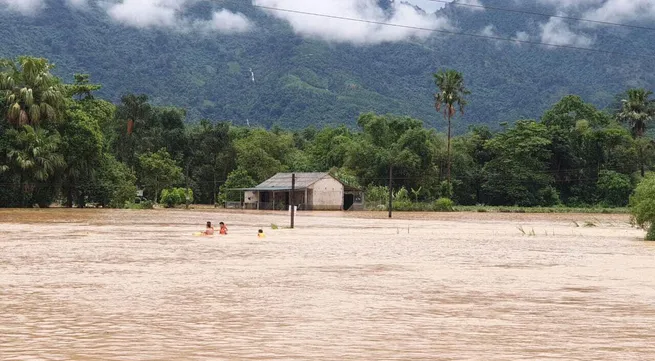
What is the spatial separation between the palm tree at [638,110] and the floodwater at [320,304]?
72032 mm

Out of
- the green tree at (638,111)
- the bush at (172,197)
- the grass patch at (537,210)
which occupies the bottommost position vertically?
the grass patch at (537,210)

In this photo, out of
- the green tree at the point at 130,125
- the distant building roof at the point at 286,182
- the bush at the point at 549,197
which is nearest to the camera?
the distant building roof at the point at 286,182

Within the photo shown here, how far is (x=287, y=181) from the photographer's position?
81875 mm

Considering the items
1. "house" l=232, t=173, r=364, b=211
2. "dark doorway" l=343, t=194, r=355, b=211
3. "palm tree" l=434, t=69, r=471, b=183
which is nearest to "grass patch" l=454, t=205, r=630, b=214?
"palm tree" l=434, t=69, r=471, b=183

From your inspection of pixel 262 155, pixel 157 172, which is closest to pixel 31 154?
pixel 157 172

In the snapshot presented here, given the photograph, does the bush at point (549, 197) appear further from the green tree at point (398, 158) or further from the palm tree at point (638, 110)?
the palm tree at point (638, 110)

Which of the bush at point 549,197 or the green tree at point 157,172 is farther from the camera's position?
the bush at point 549,197

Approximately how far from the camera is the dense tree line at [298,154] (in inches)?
2539

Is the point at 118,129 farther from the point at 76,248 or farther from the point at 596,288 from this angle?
the point at 596,288

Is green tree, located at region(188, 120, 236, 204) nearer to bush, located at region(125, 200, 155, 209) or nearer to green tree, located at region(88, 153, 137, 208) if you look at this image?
bush, located at region(125, 200, 155, 209)

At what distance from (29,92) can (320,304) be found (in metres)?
55.0

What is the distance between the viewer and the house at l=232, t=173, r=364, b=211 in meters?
80.3

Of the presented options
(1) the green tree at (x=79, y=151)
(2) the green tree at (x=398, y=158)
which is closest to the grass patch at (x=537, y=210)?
(2) the green tree at (x=398, y=158)

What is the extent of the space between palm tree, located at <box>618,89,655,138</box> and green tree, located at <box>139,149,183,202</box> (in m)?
48.5
